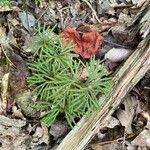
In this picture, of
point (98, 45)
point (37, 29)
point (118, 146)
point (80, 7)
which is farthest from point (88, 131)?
point (80, 7)

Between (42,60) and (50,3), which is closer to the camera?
(42,60)

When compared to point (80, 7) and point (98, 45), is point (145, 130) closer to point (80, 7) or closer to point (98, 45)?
point (98, 45)

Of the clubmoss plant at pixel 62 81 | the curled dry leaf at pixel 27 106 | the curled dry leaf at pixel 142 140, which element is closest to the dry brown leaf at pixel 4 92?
the curled dry leaf at pixel 27 106

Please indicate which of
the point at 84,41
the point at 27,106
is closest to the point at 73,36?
the point at 84,41

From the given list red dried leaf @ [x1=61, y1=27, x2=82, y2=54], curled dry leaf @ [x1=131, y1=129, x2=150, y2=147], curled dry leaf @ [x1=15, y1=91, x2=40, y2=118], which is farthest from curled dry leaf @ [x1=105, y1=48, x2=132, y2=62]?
curled dry leaf @ [x1=15, y1=91, x2=40, y2=118]

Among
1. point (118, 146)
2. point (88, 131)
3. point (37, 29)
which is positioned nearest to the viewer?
point (88, 131)

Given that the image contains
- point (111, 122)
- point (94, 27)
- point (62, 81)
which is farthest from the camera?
point (94, 27)

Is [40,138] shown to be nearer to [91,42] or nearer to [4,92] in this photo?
[4,92]

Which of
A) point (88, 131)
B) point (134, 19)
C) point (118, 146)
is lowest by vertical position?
point (118, 146)
